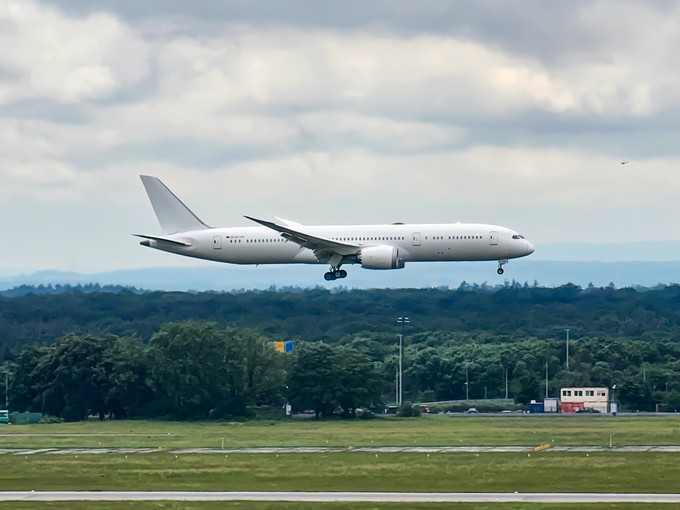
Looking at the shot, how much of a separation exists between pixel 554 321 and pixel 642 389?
2531 inches

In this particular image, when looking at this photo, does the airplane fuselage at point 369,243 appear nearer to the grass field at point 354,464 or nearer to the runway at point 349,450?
the grass field at point 354,464

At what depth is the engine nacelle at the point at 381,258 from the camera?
287ft

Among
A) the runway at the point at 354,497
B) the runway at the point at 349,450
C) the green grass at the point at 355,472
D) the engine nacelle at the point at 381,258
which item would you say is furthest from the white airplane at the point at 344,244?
the runway at the point at 354,497

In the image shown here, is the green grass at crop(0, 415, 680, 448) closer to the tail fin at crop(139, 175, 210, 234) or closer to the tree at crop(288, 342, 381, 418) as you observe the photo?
the tree at crop(288, 342, 381, 418)

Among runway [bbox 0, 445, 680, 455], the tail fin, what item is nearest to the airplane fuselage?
the tail fin

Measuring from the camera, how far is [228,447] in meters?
81.6

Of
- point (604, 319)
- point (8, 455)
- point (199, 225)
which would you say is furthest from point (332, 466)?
point (604, 319)

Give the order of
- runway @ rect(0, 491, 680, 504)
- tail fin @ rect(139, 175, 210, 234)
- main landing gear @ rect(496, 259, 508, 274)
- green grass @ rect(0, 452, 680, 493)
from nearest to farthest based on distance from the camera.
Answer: runway @ rect(0, 491, 680, 504), green grass @ rect(0, 452, 680, 493), main landing gear @ rect(496, 259, 508, 274), tail fin @ rect(139, 175, 210, 234)

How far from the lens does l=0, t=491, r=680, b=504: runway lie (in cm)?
5425

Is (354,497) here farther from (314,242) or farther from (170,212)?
(170,212)

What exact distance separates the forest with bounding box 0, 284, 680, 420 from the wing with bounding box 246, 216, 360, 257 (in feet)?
84.9

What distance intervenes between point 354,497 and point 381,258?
108ft

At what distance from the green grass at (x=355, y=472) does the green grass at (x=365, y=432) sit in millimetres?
9608

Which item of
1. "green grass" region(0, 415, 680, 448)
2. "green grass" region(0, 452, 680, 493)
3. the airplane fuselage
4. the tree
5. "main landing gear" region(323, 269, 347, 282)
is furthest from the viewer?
the tree
